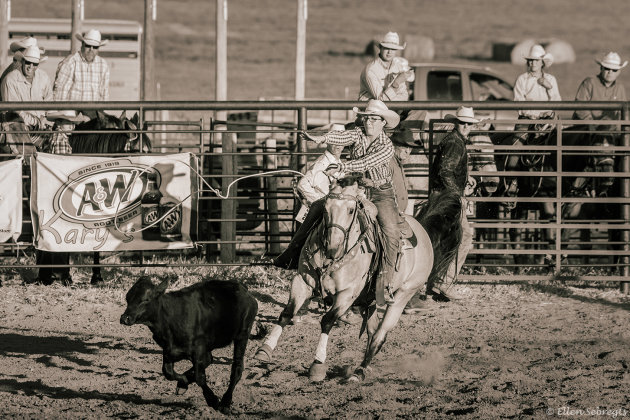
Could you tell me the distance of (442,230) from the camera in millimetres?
9164

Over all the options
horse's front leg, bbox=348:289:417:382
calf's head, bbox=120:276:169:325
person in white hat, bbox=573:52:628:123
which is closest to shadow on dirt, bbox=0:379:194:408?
calf's head, bbox=120:276:169:325

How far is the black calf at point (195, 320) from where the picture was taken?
6352mm

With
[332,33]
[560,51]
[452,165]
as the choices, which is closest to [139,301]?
[452,165]

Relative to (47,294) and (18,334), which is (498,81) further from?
(18,334)

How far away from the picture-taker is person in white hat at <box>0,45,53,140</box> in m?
11.6

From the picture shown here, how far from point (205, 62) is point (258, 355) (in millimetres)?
30832

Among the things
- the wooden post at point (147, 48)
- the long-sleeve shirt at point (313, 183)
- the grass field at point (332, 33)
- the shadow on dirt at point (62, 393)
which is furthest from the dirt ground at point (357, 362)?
the grass field at point (332, 33)

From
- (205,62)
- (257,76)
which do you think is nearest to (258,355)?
(257,76)

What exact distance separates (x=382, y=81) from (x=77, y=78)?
3430 millimetres

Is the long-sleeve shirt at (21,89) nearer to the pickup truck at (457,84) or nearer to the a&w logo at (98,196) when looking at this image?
the a&w logo at (98,196)

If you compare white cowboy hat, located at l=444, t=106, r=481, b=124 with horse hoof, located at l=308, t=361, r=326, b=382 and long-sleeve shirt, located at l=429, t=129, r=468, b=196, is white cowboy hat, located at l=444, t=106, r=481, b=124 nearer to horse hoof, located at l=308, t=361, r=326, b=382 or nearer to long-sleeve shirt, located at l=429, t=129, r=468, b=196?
long-sleeve shirt, located at l=429, t=129, r=468, b=196

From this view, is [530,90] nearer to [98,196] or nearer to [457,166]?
[457,166]

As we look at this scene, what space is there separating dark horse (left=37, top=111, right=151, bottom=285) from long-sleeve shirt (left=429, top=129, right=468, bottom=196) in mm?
3160

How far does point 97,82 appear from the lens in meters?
12.0
